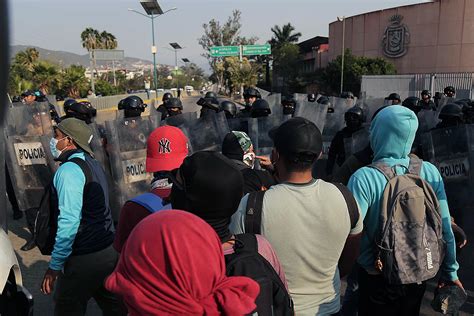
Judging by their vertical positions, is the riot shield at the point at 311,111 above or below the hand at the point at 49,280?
above

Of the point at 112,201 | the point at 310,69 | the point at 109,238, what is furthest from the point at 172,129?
the point at 310,69

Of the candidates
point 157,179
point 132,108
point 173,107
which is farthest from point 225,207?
point 173,107

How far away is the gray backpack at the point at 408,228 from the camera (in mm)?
2111

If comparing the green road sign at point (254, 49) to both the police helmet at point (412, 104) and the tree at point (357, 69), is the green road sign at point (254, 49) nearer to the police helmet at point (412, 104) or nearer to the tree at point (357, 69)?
the tree at point (357, 69)

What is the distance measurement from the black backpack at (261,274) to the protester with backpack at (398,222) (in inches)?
36.1

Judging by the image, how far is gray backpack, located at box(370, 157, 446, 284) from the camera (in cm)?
211

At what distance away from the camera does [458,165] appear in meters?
4.61

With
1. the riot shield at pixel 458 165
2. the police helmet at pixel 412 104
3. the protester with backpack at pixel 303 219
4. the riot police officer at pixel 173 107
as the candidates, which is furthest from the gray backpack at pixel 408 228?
the police helmet at pixel 412 104

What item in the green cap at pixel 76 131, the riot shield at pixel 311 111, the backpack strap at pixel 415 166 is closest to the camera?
the backpack strap at pixel 415 166

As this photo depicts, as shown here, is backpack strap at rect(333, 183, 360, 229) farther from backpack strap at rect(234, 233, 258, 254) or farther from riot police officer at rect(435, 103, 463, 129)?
riot police officer at rect(435, 103, 463, 129)

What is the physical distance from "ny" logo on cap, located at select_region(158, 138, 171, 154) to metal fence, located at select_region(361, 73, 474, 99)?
23.8 meters

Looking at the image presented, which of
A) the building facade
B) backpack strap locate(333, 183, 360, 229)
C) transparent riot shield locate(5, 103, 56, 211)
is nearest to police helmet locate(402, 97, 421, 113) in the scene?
transparent riot shield locate(5, 103, 56, 211)

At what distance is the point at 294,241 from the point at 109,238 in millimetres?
1452

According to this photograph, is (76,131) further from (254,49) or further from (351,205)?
(254,49)
